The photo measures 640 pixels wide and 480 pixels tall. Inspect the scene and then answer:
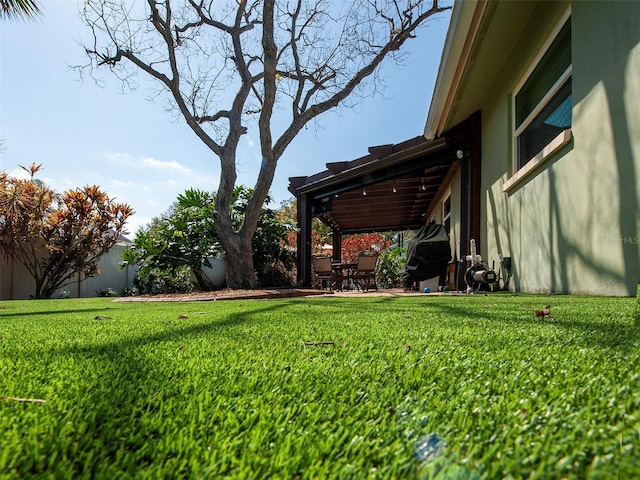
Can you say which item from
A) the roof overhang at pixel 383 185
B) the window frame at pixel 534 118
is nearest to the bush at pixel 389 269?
the roof overhang at pixel 383 185

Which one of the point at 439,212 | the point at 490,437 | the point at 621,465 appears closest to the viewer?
the point at 621,465

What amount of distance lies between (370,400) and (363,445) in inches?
8.2

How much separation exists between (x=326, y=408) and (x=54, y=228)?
11790mm

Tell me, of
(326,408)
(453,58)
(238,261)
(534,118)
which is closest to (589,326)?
(326,408)

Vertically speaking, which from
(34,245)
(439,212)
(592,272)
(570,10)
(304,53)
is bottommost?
(592,272)

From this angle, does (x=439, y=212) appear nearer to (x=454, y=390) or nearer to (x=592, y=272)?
(x=592, y=272)

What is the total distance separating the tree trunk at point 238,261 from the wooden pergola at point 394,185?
247 cm

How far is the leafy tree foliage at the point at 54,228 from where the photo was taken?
30.8ft

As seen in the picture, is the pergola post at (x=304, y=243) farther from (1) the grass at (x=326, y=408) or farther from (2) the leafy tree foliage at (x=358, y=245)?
(2) the leafy tree foliage at (x=358, y=245)

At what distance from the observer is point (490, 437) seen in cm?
63

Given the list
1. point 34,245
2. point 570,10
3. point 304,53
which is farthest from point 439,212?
point 34,245

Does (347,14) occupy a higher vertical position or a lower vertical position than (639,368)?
higher

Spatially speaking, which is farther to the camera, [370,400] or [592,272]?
[592,272]

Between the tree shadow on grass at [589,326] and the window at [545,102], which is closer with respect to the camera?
the tree shadow on grass at [589,326]
